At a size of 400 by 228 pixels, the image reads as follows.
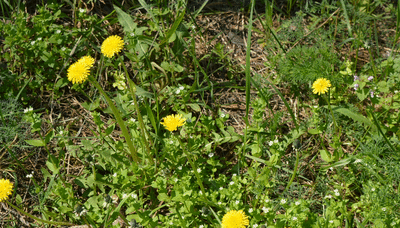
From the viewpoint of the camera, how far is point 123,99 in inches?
114

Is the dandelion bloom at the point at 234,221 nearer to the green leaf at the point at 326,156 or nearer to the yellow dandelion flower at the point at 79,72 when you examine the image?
the green leaf at the point at 326,156

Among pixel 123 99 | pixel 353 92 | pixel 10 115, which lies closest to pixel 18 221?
pixel 10 115

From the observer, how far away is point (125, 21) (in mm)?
3148

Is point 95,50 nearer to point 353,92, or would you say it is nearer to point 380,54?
point 353,92

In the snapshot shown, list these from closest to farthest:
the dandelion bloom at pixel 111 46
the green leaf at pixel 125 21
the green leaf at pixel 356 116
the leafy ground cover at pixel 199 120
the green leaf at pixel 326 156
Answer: the dandelion bloom at pixel 111 46 < the leafy ground cover at pixel 199 120 < the green leaf at pixel 326 156 < the green leaf at pixel 356 116 < the green leaf at pixel 125 21

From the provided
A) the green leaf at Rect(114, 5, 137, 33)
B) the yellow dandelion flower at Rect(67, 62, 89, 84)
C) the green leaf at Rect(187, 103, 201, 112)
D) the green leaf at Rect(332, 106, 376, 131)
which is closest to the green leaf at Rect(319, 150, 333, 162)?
the green leaf at Rect(332, 106, 376, 131)

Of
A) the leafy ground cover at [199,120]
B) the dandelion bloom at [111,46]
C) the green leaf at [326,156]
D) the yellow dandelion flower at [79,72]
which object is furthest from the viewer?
the green leaf at [326,156]

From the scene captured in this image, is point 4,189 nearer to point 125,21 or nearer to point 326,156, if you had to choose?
point 125,21

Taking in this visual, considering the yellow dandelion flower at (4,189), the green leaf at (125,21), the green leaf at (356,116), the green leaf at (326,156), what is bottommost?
the green leaf at (326,156)

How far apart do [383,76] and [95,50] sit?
254 cm

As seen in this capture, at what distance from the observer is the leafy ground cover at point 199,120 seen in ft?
8.16

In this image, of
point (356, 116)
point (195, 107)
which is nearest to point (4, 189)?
point (195, 107)

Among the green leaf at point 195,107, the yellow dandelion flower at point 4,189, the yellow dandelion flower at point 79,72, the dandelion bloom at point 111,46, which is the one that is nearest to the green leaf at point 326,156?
the green leaf at point 195,107

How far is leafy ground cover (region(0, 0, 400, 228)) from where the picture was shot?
2.49 meters
